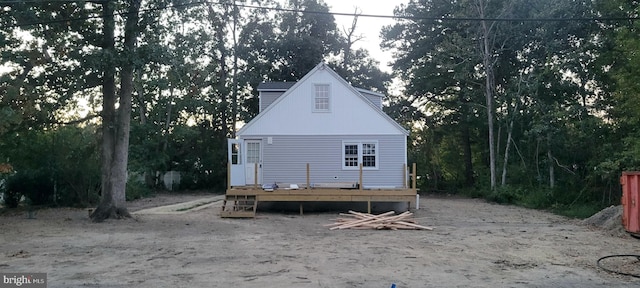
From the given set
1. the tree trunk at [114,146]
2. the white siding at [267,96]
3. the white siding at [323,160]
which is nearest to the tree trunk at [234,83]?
the white siding at [267,96]

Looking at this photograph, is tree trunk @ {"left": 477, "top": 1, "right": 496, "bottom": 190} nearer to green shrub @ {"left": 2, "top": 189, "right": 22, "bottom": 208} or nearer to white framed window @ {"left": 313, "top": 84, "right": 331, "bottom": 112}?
white framed window @ {"left": 313, "top": 84, "right": 331, "bottom": 112}

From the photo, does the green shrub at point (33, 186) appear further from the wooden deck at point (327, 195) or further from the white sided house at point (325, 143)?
the wooden deck at point (327, 195)

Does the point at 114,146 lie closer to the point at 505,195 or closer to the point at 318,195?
the point at 318,195

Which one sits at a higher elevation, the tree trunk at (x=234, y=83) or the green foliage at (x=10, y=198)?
the tree trunk at (x=234, y=83)

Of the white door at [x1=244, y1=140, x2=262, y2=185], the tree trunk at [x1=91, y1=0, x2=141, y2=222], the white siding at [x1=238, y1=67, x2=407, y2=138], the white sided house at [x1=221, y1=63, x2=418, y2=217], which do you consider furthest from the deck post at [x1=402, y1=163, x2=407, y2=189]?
the tree trunk at [x1=91, y1=0, x2=141, y2=222]

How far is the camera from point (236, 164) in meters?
19.0

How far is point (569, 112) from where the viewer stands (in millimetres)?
22391

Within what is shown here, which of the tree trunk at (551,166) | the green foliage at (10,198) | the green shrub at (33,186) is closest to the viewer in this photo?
the green shrub at (33,186)

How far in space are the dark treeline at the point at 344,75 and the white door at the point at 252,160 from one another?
3.66 m

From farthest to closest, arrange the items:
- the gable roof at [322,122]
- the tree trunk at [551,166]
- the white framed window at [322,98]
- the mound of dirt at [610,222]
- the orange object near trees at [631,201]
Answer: the tree trunk at [551,166] → the white framed window at [322,98] → the gable roof at [322,122] → the mound of dirt at [610,222] → the orange object near trees at [631,201]

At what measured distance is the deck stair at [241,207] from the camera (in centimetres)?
1625

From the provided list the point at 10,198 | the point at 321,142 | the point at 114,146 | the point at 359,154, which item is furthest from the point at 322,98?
the point at 10,198

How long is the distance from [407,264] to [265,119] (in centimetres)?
1191

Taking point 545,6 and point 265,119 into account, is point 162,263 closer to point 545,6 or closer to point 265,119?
point 265,119
